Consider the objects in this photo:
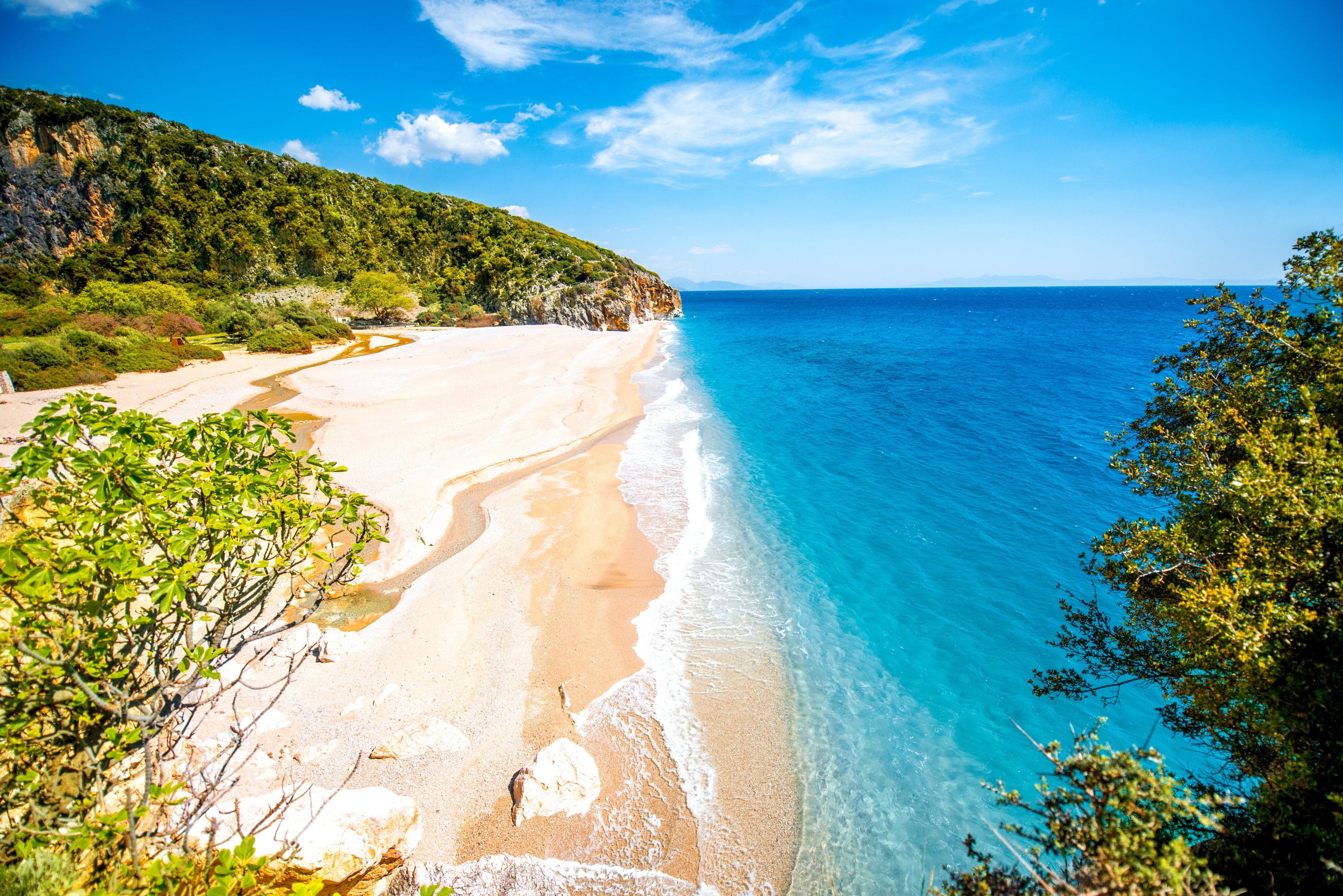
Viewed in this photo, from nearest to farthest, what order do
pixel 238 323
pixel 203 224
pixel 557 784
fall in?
pixel 557 784, pixel 238 323, pixel 203 224

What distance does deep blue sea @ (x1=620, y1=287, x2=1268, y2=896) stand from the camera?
26.7 feet

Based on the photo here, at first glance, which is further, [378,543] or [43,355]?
[43,355]

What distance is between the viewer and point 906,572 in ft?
45.4

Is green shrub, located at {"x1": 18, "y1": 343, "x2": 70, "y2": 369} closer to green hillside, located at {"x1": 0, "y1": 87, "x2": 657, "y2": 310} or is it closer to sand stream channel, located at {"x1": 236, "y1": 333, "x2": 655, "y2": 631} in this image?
sand stream channel, located at {"x1": 236, "y1": 333, "x2": 655, "y2": 631}

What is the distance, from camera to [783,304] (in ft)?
548

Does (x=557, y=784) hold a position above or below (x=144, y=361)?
below

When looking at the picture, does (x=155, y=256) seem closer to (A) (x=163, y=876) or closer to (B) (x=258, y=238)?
(B) (x=258, y=238)

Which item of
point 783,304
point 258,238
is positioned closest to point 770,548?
point 258,238

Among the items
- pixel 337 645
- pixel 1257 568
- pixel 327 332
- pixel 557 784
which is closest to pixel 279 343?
pixel 327 332

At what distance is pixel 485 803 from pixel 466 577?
586cm

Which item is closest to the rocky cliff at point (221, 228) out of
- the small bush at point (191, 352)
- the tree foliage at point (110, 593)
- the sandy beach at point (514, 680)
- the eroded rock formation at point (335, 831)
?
the small bush at point (191, 352)

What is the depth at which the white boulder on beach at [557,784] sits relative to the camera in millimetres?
7219

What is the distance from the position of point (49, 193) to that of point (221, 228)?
18.5 meters

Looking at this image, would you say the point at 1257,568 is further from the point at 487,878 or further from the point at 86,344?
the point at 86,344
